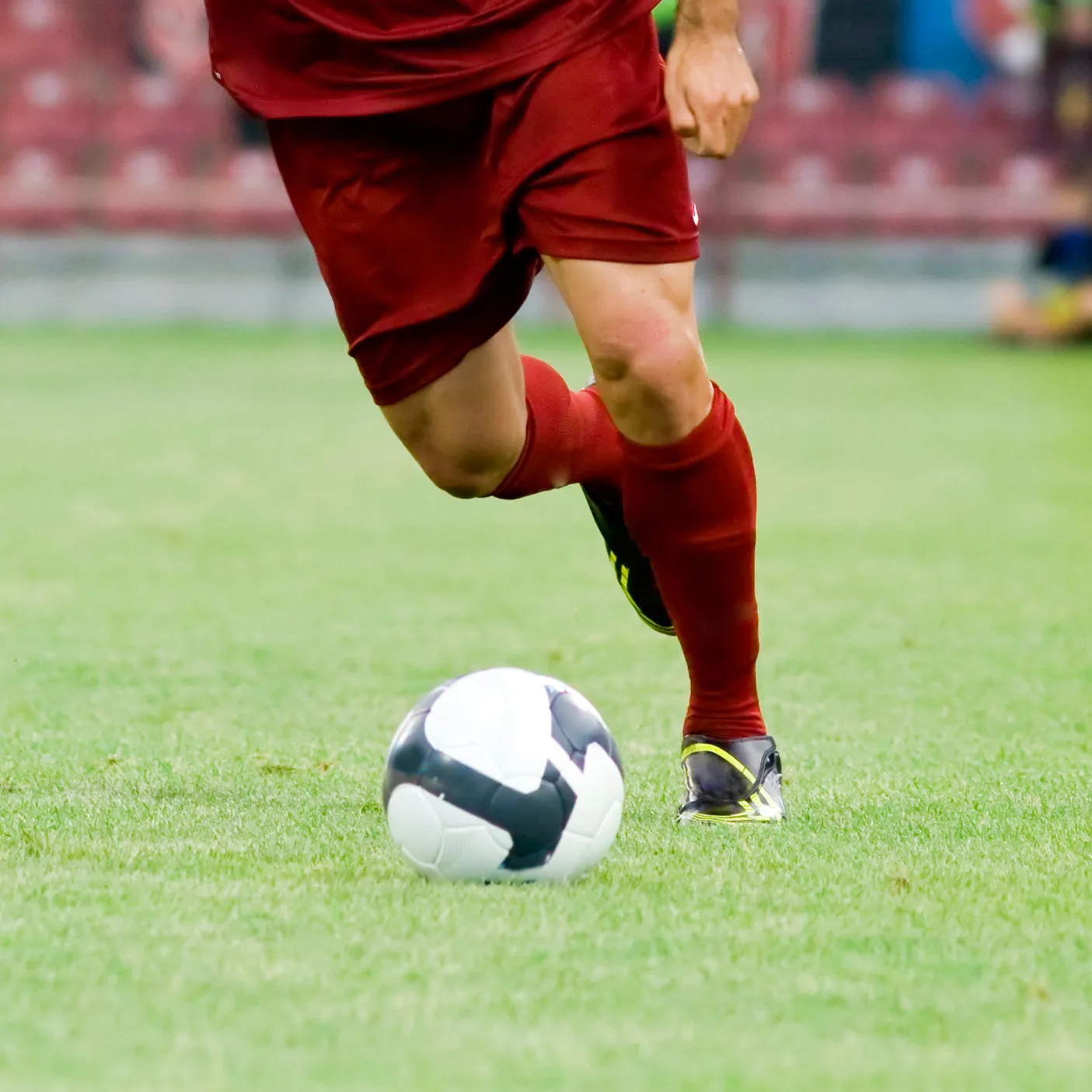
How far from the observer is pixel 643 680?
4074mm

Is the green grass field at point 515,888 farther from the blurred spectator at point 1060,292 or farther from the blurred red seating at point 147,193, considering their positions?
the blurred red seating at point 147,193

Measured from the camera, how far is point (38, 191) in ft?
58.4

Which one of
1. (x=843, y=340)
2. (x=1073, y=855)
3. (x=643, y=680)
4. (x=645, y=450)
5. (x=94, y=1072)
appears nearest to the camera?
(x=94, y=1072)

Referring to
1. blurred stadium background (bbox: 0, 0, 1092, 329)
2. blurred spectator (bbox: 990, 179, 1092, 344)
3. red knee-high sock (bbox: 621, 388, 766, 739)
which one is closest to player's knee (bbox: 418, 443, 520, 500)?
red knee-high sock (bbox: 621, 388, 766, 739)

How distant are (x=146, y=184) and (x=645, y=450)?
15.7 meters

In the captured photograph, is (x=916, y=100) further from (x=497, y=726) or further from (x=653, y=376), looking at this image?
(x=497, y=726)

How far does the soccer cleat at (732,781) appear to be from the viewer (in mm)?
2834

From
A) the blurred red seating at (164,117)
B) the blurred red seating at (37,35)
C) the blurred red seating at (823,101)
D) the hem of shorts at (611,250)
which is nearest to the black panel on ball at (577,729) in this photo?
the hem of shorts at (611,250)

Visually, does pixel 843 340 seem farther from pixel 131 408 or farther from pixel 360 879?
pixel 360 879

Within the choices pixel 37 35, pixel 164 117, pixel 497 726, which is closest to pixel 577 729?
pixel 497 726

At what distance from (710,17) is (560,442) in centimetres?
81

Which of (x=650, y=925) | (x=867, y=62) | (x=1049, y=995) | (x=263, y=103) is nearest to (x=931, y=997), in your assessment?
(x=1049, y=995)

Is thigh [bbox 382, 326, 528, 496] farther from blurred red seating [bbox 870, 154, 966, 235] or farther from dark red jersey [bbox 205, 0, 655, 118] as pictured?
blurred red seating [bbox 870, 154, 966, 235]

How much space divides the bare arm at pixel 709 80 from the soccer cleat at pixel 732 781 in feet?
2.58
